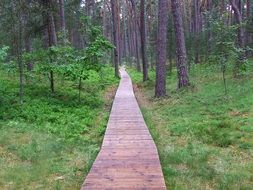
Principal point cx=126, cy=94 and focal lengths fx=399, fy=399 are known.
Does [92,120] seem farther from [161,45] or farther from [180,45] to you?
[180,45]

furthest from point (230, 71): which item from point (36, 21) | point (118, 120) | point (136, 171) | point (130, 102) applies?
point (136, 171)

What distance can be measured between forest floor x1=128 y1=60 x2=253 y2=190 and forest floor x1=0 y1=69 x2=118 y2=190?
173cm

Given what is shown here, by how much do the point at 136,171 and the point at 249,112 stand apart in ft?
22.9

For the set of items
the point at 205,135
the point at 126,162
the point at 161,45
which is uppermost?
the point at 161,45

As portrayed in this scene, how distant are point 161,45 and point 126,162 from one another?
11682 millimetres

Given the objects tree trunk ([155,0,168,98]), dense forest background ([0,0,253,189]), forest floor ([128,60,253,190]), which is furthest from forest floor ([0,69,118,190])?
tree trunk ([155,0,168,98])

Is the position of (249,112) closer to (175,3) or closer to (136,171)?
(136,171)

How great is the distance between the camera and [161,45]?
18625 millimetres

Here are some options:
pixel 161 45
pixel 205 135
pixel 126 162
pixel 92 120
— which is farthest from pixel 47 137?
pixel 161 45

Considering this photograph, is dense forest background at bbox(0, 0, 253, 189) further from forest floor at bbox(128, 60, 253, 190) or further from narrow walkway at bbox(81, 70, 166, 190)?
narrow walkway at bbox(81, 70, 166, 190)

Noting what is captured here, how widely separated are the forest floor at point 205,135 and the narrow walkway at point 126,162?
1.15 ft

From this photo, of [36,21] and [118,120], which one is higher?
[36,21]

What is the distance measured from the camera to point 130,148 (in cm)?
877

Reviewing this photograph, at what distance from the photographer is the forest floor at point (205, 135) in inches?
282
